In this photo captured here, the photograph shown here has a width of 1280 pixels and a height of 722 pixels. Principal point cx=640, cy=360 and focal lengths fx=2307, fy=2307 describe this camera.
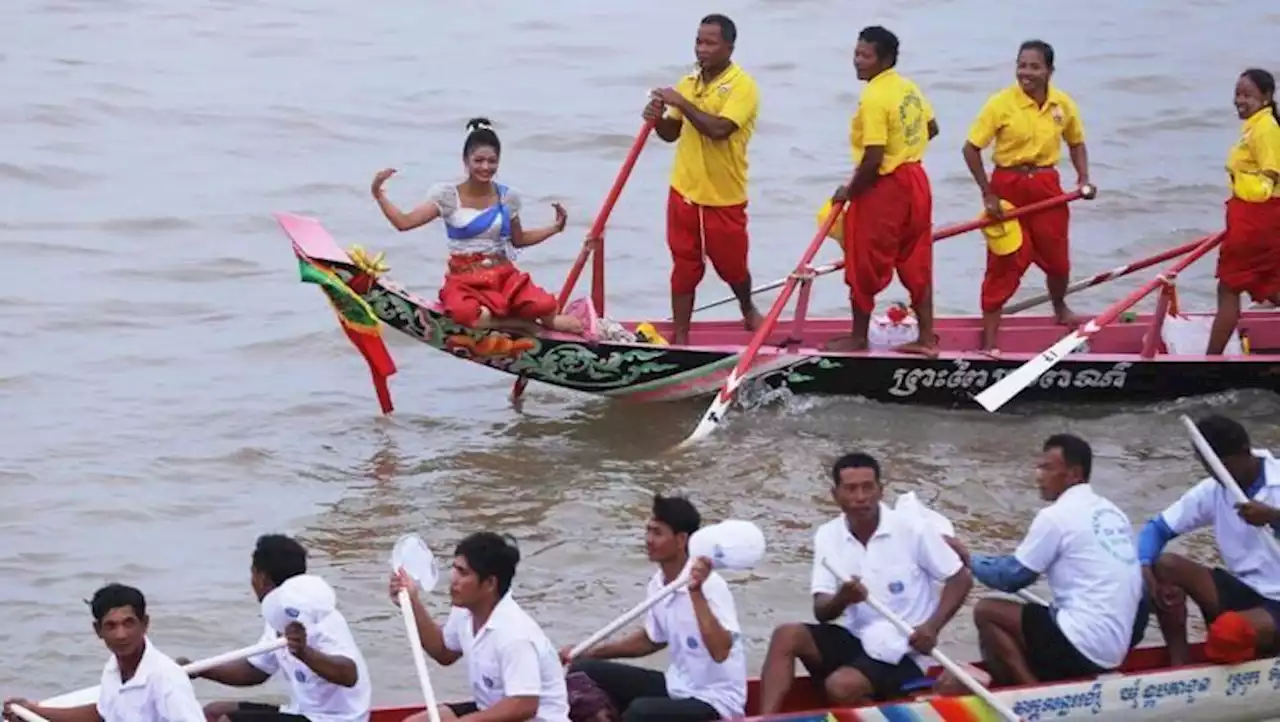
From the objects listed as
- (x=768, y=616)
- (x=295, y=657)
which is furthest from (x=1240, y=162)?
(x=295, y=657)

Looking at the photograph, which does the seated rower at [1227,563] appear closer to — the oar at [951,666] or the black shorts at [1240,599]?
the black shorts at [1240,599]

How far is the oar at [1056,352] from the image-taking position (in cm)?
1061

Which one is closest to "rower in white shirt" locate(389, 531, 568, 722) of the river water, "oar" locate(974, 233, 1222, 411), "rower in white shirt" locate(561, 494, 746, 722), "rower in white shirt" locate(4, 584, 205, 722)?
"rower in white shirt" locate(561, 494, 746, 722)

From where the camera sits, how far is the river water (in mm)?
10188

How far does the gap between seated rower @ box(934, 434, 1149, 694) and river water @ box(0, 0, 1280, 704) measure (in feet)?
5.34

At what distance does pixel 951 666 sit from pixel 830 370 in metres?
4.22

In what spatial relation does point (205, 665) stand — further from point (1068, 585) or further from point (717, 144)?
point (717, 144)

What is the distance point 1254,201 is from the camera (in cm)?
1062

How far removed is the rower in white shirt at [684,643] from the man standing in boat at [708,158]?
4.05m

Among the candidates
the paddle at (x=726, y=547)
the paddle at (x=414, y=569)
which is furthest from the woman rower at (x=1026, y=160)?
the paddle at (x=414, y=569)

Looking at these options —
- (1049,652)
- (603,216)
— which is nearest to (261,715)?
(1049,652)

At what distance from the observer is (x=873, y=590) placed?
722 cm

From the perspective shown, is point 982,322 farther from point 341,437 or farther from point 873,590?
point 873,590

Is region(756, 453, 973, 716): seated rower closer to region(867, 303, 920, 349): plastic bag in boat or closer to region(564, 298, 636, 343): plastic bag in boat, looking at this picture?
region(564, 298, 636, 343): plastic bag in boat
